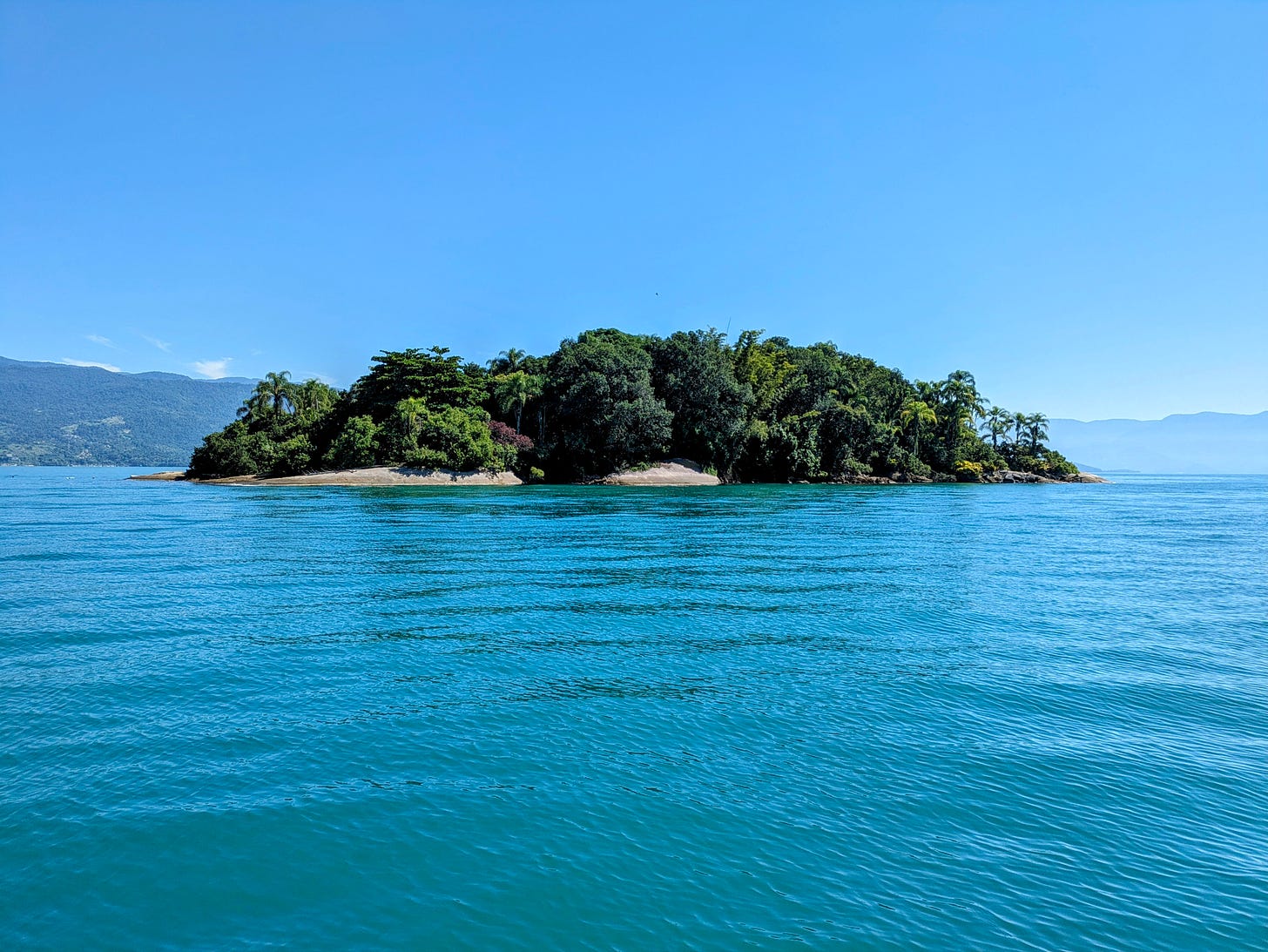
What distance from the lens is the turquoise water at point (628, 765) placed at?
20.7 feet

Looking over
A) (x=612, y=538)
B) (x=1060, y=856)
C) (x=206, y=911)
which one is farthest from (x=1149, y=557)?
(x=206, y=911)

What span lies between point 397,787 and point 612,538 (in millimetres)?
26397

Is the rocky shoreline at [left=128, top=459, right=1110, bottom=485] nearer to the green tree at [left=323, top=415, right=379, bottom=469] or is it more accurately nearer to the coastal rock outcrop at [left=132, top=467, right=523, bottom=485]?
the coastal rock outcrop at [left=132, top=467, right=523, bottom=485]

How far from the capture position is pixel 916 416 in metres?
107

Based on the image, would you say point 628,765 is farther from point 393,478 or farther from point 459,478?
point 393,478

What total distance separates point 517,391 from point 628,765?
81.6 metres

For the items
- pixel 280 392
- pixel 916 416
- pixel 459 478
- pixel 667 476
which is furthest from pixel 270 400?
pixel 916 416

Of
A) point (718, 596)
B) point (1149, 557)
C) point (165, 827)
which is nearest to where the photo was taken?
point (165, 827)

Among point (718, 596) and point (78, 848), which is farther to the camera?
point (718, 596)

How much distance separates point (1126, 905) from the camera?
21.3ft

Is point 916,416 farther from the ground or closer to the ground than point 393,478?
farther from the ground

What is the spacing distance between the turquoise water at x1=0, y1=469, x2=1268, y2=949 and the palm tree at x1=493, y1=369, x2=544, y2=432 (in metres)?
67.1

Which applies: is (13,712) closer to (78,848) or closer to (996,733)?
(78,848)

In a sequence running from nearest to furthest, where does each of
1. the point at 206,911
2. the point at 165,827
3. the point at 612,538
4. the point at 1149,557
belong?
the point at 206,911 < the point at 165,827 < the point at 1149,557 < the point at 612,538
